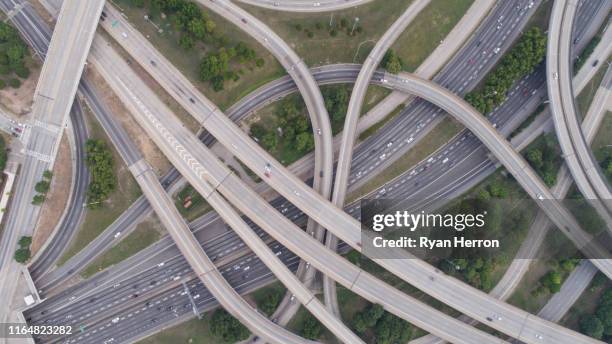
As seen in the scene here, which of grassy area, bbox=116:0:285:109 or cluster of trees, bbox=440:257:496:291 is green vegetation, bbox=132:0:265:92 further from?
cluster of trees, bbox=440:257:496:291

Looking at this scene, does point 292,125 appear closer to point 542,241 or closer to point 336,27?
point 336,27

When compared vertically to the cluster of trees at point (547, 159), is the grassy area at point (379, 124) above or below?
above

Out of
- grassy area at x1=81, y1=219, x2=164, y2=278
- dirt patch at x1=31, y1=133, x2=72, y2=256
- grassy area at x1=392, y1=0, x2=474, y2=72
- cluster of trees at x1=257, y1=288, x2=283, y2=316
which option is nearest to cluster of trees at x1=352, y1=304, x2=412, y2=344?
cluster of trees at x1=257, y1=288, x2=283, y2=316

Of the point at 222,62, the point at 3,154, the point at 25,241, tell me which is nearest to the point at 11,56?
the point at 3,154

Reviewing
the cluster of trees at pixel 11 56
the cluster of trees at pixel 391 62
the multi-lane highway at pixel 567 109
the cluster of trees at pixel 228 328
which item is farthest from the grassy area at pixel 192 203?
the multi-lane highway at pixel 567 109

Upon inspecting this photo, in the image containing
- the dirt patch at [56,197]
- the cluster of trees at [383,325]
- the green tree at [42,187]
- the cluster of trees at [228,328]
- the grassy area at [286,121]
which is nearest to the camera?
the green tree at [42,187]

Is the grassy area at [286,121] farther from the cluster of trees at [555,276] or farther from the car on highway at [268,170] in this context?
the cluster of trees at [555,276]
